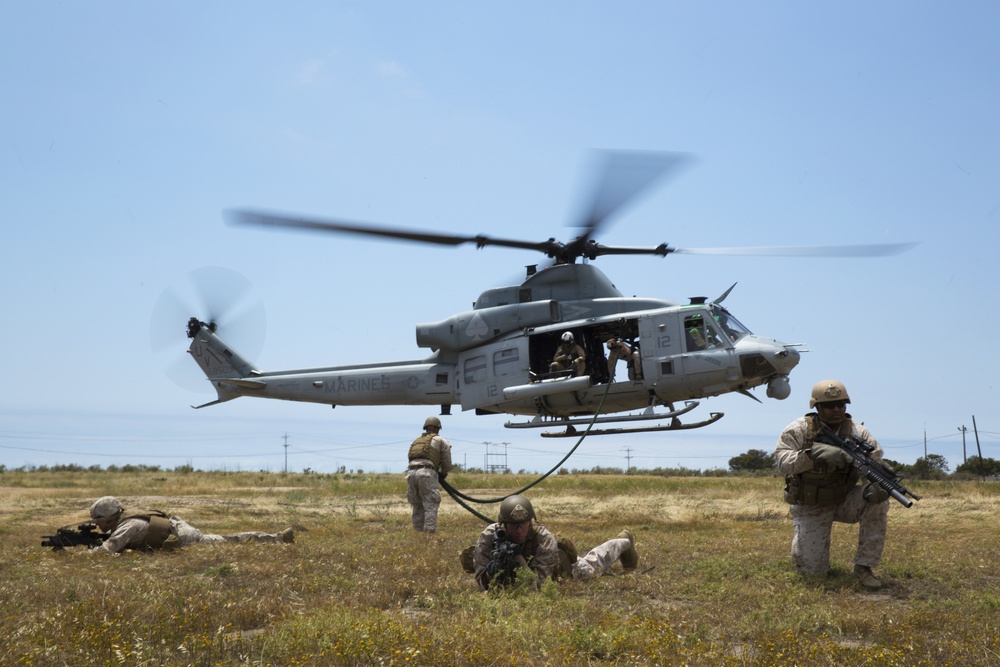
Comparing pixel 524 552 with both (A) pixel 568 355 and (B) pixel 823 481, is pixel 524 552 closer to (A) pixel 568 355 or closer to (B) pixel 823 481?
(B) pixel 823 481

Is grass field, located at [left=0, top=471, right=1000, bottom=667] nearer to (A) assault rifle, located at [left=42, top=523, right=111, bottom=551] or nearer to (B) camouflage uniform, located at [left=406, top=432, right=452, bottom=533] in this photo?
(A) assault rifle, located at [left=42, top=523, right=111, bottom=551]

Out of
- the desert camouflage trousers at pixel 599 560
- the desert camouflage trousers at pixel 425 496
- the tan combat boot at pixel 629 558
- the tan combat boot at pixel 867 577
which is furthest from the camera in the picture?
the desert camouflage trousers at pixel 425 496

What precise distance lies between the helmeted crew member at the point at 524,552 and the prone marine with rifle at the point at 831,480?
2.00 metres

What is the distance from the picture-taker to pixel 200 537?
36.3 feet

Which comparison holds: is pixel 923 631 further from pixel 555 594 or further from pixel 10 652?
pixel 10 652

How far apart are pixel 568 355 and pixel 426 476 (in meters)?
3.87

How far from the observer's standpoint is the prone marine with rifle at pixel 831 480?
25.1 ft

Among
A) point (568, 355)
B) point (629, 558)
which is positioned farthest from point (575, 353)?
point (629, 558)

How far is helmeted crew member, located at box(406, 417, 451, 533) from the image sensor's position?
1345 cm

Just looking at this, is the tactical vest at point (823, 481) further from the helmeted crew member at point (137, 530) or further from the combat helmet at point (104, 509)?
the combat helmet at point (104, 509)

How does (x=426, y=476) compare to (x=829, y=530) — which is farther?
(x=426, y=476)

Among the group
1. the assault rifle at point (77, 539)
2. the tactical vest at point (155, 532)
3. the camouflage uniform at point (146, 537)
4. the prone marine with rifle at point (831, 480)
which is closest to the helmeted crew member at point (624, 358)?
the camouflage uniform at point (146, 537)

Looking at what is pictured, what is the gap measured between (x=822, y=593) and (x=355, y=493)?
1674 centimetres

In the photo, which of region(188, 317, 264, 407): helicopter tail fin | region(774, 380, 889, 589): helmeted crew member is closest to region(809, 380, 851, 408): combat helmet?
region(774, 380, 889, 589): helmeted crew member
